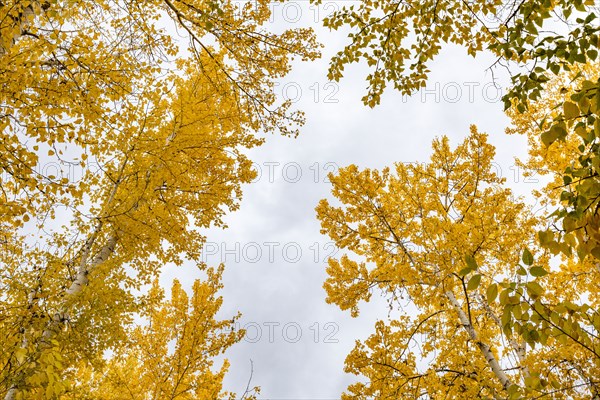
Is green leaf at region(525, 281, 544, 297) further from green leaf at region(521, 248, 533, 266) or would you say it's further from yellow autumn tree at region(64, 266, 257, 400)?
yellow autumn tree at region(64, 266, 257, 400)

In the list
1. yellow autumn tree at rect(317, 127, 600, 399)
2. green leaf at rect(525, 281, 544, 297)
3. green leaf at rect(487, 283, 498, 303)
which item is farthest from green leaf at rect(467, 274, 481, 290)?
yellow autumn tree at rect(317, 127, 600, 399)

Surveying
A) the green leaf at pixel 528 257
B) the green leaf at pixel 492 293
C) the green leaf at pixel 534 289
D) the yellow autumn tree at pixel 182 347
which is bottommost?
the green leaf at pixel 492 293

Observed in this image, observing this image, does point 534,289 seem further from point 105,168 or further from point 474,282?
point 105,168

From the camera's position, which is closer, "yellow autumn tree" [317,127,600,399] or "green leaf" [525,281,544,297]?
"green leaf" [525,281,544,297]

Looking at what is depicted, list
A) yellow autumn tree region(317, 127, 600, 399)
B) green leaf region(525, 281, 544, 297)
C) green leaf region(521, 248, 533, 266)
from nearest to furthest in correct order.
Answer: green leaf region(521, 248, 533, 266) → green leaf region(525, 281, 544, 297) → yellow autumn tree region(317, 127, 600, 399)

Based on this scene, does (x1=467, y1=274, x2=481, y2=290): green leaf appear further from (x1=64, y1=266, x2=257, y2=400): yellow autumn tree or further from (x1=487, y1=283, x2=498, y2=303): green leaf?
(x1=64, y1=266, x2=257, y2=400): yellow autumn tree

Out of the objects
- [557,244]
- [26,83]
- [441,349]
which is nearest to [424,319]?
[441,349]

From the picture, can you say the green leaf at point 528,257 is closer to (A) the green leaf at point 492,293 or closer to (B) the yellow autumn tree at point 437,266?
(A) the green leaf at point 492,293

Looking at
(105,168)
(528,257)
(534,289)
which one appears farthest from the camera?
(105,168)

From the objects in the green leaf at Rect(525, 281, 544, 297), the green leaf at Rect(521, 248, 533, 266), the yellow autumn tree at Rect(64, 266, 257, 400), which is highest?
the yellow autumn tree at Rect(64, 266, 257, 400)

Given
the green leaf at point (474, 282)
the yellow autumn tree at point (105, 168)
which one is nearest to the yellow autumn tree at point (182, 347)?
the yellow autumn tree at point (105, 168)

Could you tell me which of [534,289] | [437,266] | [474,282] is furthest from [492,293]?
[437,266]

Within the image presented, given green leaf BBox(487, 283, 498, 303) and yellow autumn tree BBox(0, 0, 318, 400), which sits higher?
yellow autumn tree BBox(0, 0, 318, 400)

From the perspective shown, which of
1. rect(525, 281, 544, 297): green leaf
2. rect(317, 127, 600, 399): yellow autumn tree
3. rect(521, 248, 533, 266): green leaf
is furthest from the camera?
rect(317, 127, 600, 399): yellow autumn tree
